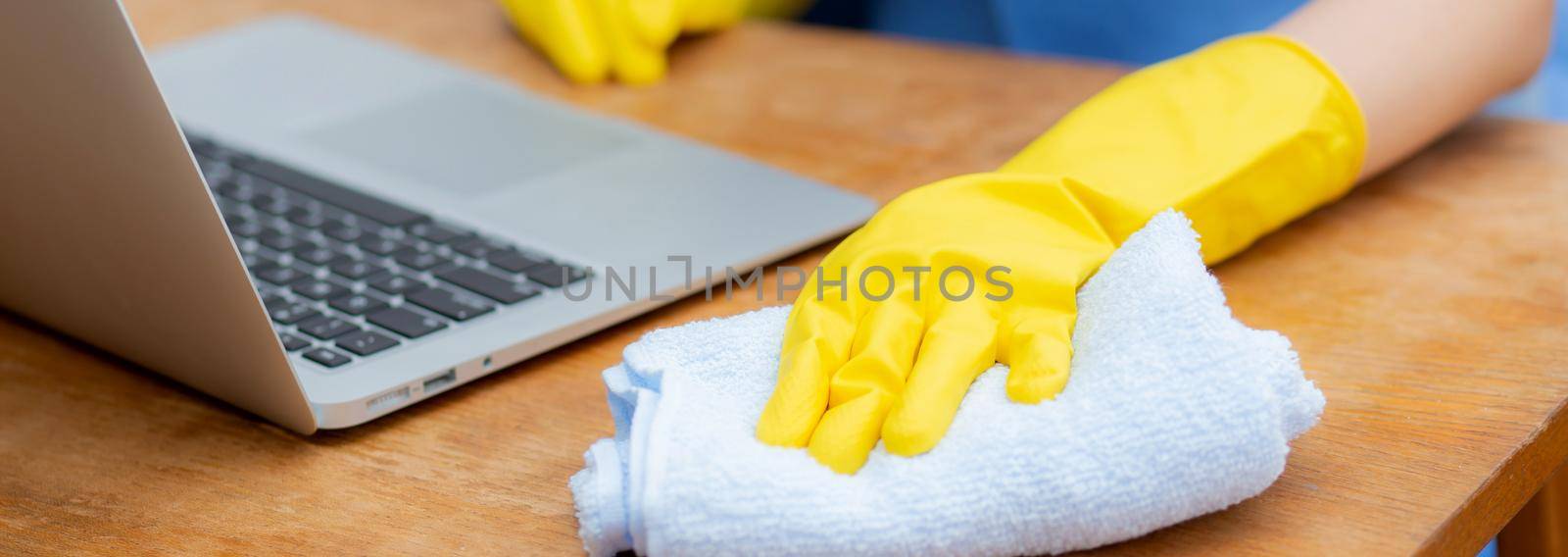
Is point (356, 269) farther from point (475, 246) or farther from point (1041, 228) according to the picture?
point (1041, 228)

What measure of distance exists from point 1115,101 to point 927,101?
254 millimetres

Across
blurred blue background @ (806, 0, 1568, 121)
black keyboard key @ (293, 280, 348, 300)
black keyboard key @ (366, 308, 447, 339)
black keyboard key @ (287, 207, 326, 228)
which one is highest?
black keyboard key @ (366, 308, 447, 339)

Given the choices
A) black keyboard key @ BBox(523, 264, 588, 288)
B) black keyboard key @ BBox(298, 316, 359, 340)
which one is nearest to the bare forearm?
black keyboard key @ BBox(523, 264, 588, 288)

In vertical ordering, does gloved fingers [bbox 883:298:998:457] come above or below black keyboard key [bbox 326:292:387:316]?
above

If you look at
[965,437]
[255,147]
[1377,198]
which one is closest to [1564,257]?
[1377,198]

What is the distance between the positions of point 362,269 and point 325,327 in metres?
0.07

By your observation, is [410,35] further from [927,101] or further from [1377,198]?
[1377,198]

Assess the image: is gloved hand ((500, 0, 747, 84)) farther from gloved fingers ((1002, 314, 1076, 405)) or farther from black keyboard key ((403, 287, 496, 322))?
gloved fingers ((1002, 314, 1076, 405))

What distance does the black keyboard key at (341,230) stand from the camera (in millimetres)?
753

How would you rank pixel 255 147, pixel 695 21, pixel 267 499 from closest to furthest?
1. pixel 267 499
2. pixel 255 147
3. pixel 695 21

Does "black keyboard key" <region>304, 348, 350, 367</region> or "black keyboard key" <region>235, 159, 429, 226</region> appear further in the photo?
"black keyboard key" <region>235, 159, 429, 226</region>

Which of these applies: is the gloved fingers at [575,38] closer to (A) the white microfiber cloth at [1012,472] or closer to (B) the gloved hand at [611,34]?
(B) the gloved hand at [611,34]

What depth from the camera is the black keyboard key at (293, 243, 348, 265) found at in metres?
0.72

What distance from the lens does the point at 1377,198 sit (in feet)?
2.48
